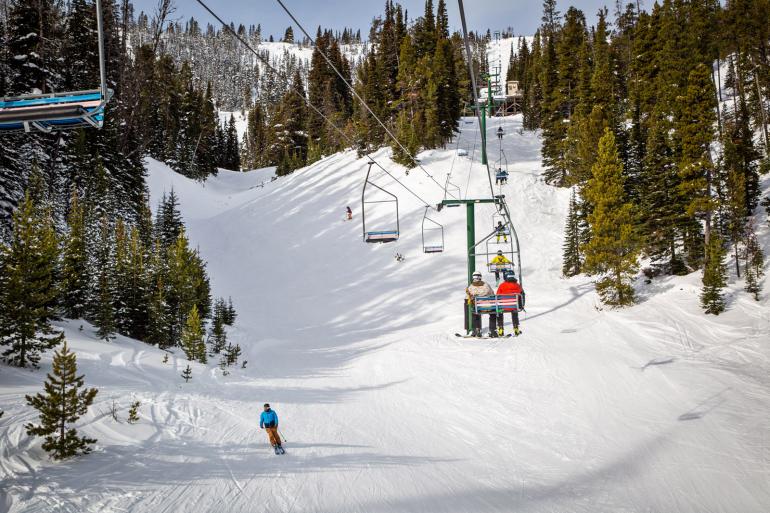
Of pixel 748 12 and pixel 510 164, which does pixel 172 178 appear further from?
pixel 748 12

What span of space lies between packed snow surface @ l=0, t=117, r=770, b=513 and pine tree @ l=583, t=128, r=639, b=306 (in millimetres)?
1217

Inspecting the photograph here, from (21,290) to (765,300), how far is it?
2890 centimetres

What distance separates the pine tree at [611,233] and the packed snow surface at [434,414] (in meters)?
1.22

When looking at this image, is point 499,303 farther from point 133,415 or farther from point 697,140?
point 697,140

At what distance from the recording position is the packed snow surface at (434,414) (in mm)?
7242

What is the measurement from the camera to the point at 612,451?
8.98m

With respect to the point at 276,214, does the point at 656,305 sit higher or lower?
lower

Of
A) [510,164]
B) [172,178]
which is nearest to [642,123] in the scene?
[510,164]

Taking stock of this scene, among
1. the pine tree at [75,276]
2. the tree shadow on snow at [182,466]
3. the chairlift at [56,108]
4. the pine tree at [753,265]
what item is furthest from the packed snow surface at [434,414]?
the chairlift at [56,108]

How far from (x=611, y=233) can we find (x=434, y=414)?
53.0ft

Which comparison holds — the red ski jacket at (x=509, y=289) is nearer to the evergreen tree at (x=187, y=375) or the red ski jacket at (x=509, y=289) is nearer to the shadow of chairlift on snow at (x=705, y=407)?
the shadow of chairlift on snow at (x=705, y=407)

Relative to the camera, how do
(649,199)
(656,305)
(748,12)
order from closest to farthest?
1. (656,305)
2. (649,199)
3. (748,12)

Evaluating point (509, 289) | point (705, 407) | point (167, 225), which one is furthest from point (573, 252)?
point (167, 225)

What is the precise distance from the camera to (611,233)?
22094 mm
